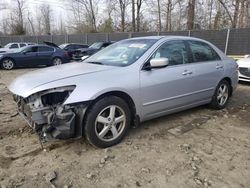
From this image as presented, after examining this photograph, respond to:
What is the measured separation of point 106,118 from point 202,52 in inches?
100

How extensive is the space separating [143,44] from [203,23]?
25.8 m

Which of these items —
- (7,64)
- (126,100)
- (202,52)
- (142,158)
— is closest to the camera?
(142,158)

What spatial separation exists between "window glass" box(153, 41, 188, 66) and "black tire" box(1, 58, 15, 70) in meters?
11.0

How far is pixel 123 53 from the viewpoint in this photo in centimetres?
439

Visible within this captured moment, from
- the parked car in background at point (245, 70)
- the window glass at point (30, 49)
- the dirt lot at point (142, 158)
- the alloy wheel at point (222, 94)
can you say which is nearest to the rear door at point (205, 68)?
the alloy wheel at point (222, 94)

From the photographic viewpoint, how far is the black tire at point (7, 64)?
13.2 m

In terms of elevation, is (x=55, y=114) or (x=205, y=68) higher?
(x=205, y=68)

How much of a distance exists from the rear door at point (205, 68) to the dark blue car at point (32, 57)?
35.4 ft

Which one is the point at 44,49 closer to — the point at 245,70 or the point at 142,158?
the point at 245,70

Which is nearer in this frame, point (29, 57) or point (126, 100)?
point (126, 100)

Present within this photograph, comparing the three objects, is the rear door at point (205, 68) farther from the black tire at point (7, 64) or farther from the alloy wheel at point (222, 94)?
the black tire at point (7, 64)

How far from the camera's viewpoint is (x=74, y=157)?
343cm

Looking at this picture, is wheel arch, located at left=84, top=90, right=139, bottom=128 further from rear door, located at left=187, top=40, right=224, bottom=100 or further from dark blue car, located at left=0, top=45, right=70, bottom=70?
dark blue car, located at left=0, top=45, right=70, bottom=70

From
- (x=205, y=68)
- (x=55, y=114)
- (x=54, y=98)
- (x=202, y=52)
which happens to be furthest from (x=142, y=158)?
(x=202, y=52)
